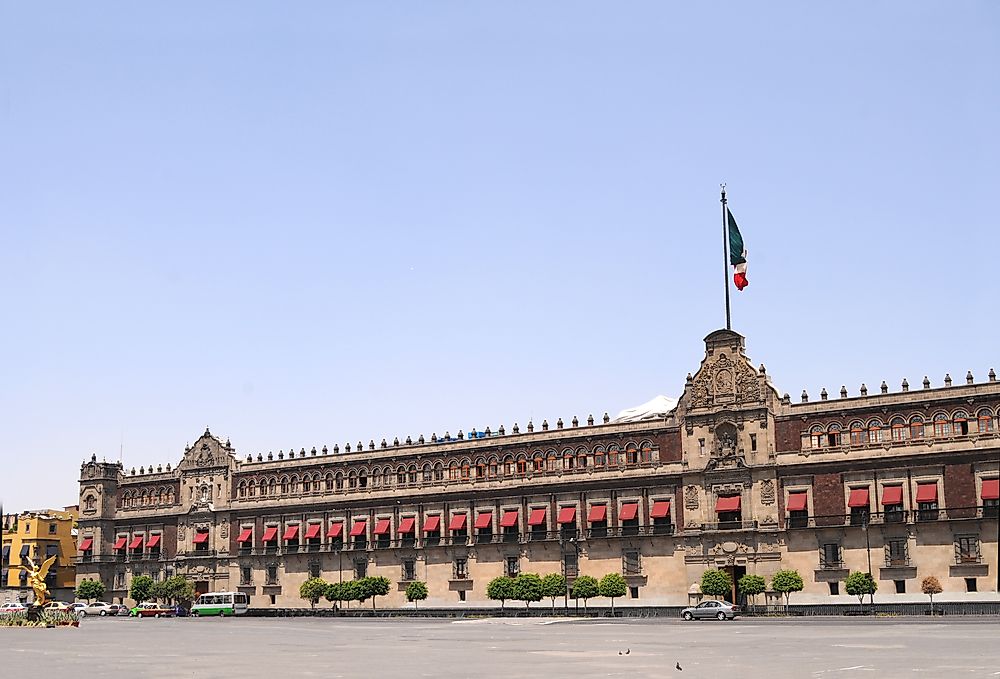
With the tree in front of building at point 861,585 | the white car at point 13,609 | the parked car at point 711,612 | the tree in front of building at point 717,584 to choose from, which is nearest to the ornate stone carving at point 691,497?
the tree in front of building at point 717,584

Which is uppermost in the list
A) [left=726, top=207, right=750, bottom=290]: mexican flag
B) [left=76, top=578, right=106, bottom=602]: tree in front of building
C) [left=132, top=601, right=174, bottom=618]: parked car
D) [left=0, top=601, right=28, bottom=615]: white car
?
[left=726, top=207, right=750, bottom=290]: mexican flag

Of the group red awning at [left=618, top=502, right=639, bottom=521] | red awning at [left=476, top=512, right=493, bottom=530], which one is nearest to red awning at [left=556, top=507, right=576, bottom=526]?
red awning at [left=618, top=502, right=639, bottom=521]

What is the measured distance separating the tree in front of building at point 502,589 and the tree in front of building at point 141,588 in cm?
3521

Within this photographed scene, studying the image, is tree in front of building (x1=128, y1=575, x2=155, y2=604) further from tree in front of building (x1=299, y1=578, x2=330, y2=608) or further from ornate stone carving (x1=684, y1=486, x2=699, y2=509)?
ornate stone carving (x1=684, y1=486, x2=699, y2=509)

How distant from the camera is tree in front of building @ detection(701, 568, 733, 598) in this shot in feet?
243

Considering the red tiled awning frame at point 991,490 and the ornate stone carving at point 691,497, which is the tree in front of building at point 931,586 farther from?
→ the ornate stone carving at point 691,497

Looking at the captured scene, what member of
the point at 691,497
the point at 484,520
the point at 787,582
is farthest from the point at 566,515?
the point at 787,582

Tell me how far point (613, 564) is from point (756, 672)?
176ft

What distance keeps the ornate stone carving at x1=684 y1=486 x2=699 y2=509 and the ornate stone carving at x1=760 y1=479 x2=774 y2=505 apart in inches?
179

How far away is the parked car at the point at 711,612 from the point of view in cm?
6456

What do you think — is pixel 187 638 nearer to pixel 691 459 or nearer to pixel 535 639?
pixel 535 639

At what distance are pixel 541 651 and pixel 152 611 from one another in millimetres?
63031

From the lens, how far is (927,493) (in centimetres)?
7025

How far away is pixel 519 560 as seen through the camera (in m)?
84.5
